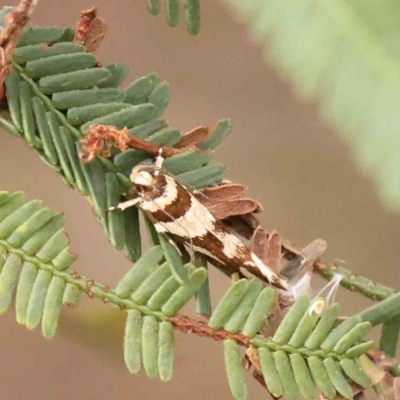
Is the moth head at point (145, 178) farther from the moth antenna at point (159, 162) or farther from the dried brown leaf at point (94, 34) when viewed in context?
the dried brown leaf at point (94, 34)

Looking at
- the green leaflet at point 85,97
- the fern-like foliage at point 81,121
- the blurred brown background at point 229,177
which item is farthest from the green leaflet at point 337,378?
the blurred brown background at point 229,177

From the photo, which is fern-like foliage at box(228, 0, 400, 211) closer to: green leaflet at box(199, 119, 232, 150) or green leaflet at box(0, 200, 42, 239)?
green leaflet at box(199, 119, 232, 150)

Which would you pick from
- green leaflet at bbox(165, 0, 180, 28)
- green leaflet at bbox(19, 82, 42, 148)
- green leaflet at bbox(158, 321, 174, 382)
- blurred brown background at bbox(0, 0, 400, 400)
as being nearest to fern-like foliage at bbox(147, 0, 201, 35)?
green leaflet at bbox(165, 0, 180, 28)

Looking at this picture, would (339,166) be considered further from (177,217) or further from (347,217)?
(177,217)

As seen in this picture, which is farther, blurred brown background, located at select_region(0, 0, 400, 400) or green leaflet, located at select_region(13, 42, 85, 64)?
blurred brown background, located at select_region(0, 0, 400, 400)

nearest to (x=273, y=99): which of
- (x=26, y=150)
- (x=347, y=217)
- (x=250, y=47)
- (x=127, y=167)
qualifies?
(x=250, y=47)

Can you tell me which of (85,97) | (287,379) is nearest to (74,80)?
(85,97)

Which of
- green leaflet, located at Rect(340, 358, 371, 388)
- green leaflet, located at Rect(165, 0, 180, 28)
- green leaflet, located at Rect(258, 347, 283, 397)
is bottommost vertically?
green leaflet, located at Rect(258, 347, 283, 397)
